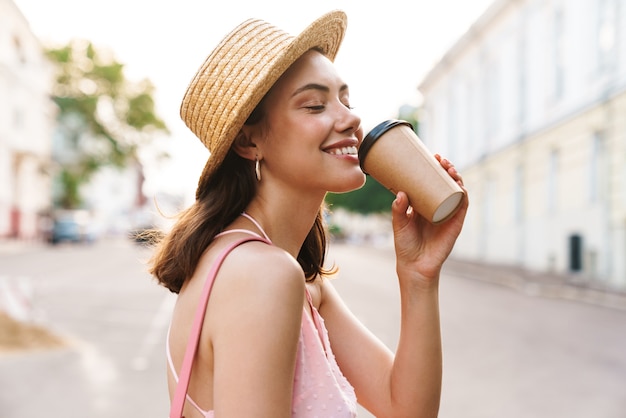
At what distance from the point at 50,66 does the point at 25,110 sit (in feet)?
28.1

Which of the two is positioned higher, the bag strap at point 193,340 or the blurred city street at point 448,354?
the bag strap at point 193,340

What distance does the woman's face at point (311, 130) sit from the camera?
58.2 inches

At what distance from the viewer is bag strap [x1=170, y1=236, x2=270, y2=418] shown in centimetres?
129

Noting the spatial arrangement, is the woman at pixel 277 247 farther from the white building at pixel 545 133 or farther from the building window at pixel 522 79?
the building window at pixel 522 79

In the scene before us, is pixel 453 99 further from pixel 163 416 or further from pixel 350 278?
pixel 163 416

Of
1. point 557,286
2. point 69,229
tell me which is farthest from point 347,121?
point 69,229

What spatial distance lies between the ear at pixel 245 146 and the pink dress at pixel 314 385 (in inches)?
8.0

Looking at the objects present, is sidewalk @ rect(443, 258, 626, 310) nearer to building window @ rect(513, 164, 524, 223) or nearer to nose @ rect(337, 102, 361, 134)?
building window @ rect(513, 164, 524, 223)

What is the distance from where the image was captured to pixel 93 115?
54312mm

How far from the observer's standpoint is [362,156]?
1.52 meters

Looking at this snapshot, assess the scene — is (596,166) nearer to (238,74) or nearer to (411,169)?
(411,169)

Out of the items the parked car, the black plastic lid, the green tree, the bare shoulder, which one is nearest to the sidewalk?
the black plastic lid

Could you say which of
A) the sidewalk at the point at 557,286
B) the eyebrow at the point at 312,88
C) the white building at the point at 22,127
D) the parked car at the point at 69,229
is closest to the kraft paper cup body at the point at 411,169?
the eyebrow at the point at 312,88

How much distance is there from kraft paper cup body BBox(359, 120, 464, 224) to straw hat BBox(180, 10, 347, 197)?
0.24 metres
